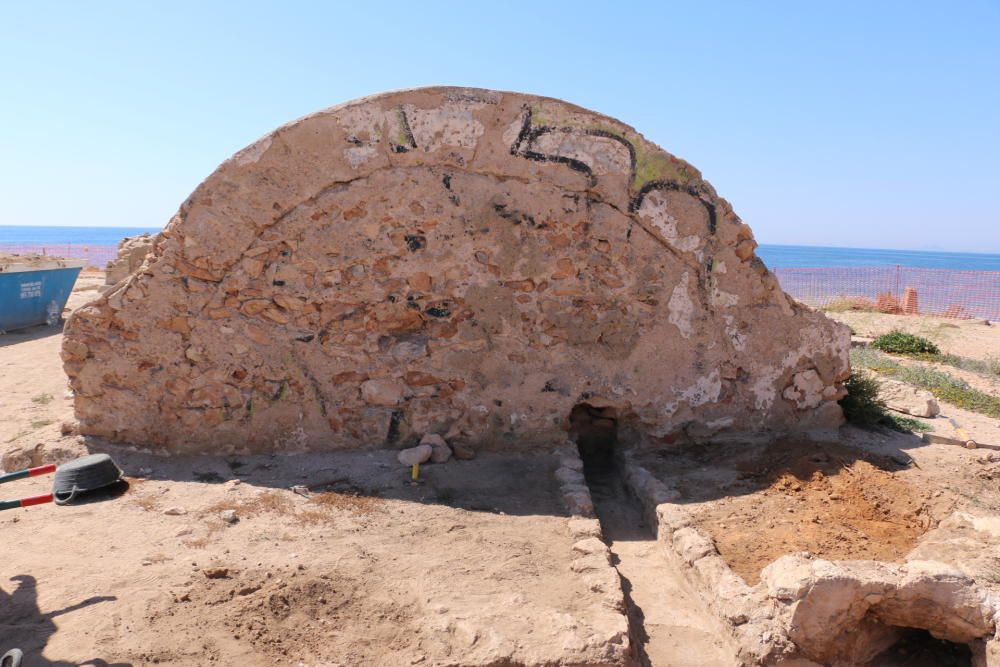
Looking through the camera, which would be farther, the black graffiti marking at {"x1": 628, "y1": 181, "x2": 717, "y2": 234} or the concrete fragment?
the concrete fragment

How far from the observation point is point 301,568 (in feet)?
11.4

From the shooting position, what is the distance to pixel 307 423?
5.06 metres

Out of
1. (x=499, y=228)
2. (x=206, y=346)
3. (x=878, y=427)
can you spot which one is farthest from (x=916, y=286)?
(x=206, y=346)

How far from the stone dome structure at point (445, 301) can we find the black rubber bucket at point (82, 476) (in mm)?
895

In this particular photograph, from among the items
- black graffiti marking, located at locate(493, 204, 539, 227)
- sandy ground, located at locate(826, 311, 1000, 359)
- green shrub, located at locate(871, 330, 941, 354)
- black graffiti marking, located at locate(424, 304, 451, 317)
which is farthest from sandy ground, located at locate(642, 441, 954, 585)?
sandy ground, located at locate(826, 311, 1000, 359)

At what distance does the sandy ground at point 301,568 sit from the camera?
289 cm

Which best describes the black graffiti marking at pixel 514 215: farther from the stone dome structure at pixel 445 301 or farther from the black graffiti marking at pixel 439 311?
the black graffiti marking at pixel 439 311

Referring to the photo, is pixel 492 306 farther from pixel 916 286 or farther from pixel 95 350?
pixel 916 286

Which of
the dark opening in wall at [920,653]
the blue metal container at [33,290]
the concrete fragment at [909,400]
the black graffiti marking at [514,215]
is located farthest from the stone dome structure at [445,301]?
the blue metal container at [33,290]

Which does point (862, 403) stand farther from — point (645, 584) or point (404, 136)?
point (404, 136)

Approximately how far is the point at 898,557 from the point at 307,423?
367 centimetres

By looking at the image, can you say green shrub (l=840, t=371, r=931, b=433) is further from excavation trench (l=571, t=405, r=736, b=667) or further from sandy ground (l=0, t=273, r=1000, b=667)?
excavation trench (l=571, t=405, r=736, b=667)

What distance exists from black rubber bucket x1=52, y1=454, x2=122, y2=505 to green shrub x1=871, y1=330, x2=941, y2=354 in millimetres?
10471

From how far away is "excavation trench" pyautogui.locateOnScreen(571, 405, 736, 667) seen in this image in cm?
323
